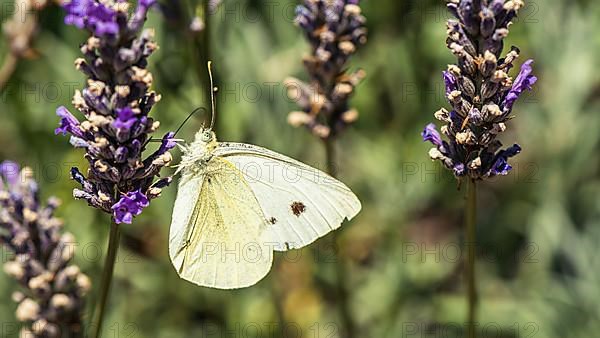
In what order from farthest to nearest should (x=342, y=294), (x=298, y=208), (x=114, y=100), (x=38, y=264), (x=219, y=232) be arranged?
(x=342, y=294) < (x=219, y=232) < (x=298, y=208) < (x=38, y=264) < (x=114, y=100)

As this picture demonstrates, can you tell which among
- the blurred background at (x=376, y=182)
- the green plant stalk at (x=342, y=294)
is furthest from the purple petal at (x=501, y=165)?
the blurred background at (x=376, y=182)

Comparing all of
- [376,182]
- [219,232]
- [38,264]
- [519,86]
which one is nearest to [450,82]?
[519,86]

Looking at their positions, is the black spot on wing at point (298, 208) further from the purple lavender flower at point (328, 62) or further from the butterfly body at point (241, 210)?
the purple lavender flower at point (328, 62)

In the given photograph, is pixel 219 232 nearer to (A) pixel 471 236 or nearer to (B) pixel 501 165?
(A) pixel 471 236

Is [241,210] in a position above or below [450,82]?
below

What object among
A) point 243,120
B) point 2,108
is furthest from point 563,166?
point 2,108
